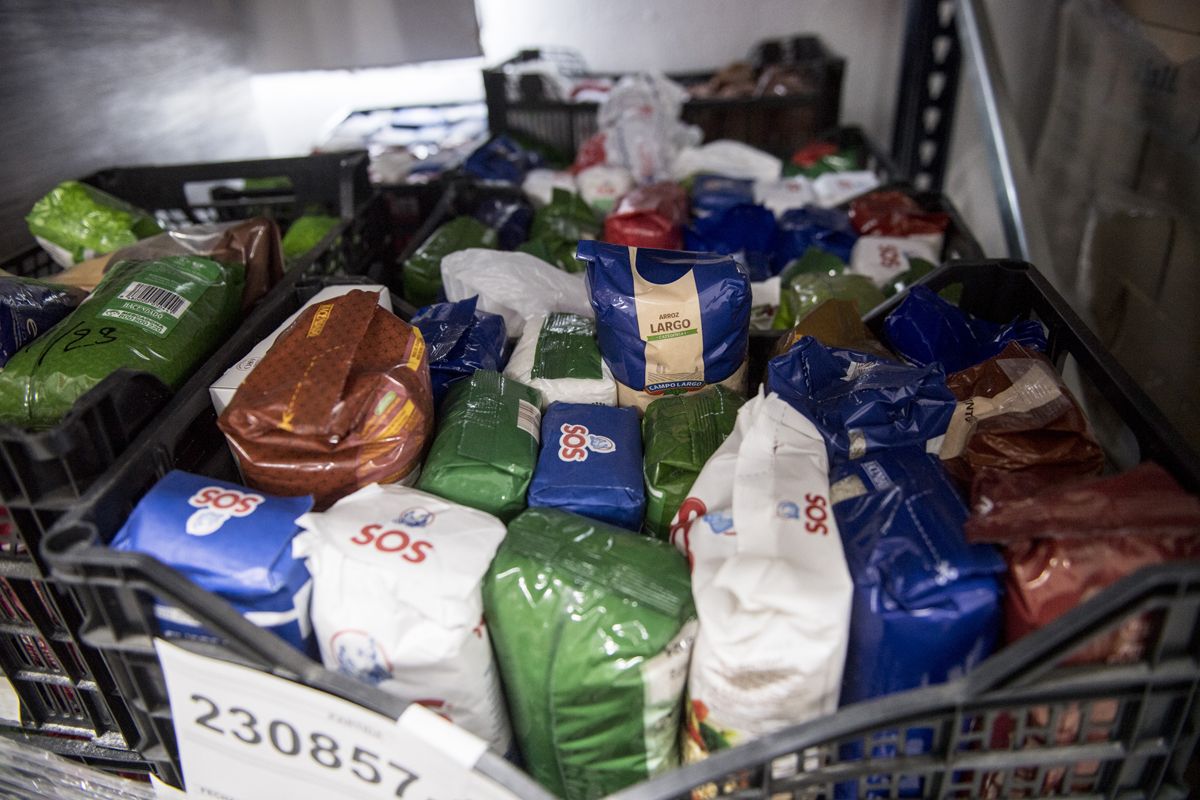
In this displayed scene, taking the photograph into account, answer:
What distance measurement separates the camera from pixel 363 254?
6.50 ft

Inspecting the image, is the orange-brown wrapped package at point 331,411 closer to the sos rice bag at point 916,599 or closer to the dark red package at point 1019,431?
the sos rice bag at point 916,599

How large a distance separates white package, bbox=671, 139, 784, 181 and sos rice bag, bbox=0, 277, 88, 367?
5.92ft

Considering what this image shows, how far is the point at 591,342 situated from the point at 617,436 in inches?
9.9

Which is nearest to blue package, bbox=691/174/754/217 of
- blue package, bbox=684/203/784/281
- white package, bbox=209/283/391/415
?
blue package, bbox=684/203/784/281

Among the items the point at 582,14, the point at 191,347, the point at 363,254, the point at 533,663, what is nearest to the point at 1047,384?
the point at 533,663

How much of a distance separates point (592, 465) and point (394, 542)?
0.31 m

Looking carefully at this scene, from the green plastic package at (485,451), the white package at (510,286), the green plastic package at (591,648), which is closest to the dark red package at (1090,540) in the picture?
the green plastic package at (591,648)

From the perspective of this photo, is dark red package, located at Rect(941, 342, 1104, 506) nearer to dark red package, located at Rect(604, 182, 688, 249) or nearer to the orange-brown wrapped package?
the orange-brown wrapped package

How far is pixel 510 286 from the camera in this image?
5.28 feet

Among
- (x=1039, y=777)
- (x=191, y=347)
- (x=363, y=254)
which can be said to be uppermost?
(x=191, y=347)

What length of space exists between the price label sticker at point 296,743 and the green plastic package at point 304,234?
3.71 ft

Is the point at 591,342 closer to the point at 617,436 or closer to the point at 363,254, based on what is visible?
the point at 617,436

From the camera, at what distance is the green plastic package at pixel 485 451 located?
3.64 ft

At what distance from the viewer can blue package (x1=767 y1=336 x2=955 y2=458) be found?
1.12m
